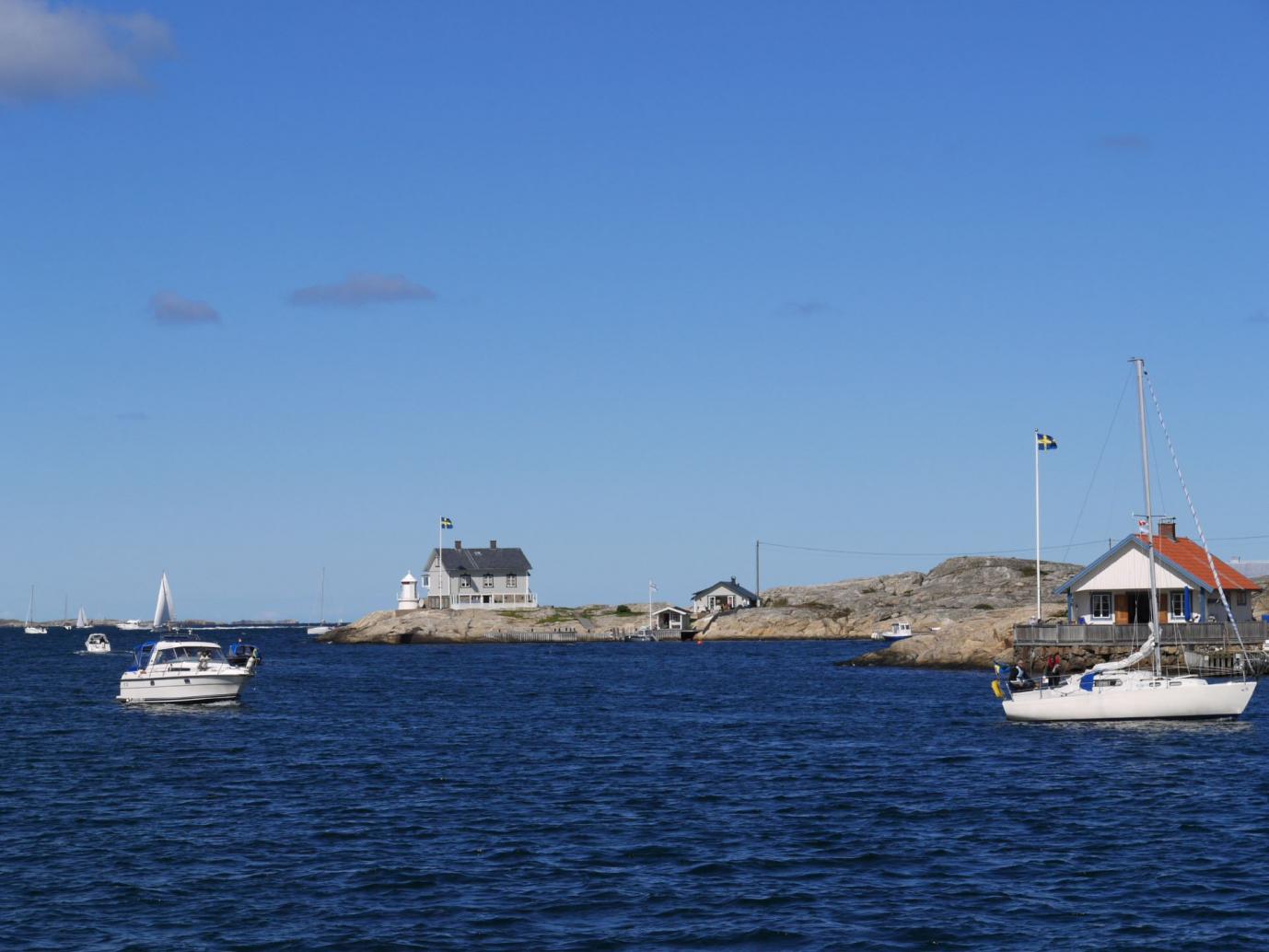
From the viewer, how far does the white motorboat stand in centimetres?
7062

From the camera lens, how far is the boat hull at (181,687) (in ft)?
232

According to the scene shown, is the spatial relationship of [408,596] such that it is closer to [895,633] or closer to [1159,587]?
[895,633]

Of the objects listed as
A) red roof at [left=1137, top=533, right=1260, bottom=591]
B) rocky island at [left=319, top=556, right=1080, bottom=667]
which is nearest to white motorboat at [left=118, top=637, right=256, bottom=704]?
red roof at [left=1137, top=533, right=1260, bottom=591]

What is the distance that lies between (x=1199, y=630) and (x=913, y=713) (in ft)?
76.0

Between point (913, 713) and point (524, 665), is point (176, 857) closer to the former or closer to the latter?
point (913, 713)

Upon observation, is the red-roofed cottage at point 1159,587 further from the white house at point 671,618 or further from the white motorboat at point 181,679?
the white house at point 671,618

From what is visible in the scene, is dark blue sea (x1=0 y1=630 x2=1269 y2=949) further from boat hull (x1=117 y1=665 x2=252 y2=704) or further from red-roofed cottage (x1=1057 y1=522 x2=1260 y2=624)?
red-roofed cottage (x1=1057 y1=522 x2=1260 y2=624)

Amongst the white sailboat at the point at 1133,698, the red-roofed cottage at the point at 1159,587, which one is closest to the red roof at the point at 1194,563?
the red-roofed cottage at the point at 1159,587

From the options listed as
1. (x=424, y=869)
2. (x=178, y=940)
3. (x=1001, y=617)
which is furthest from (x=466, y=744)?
(x=1001, y=617)

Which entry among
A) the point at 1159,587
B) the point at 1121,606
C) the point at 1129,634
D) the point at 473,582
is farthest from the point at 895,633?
the point at 1129,634

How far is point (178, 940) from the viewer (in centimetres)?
2470

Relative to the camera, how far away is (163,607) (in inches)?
4936

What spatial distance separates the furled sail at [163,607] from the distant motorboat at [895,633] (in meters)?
78.9

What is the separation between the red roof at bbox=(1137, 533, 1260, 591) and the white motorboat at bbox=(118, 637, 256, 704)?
55136 mm
